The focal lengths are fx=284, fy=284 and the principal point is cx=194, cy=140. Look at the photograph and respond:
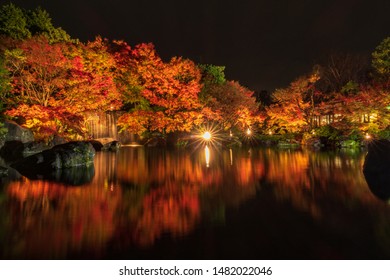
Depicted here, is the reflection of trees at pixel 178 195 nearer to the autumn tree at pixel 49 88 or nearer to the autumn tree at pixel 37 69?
the autumn tree at pixel 49 88

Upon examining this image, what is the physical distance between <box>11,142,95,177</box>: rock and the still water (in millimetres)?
2255

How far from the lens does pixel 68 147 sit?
14.1 metres

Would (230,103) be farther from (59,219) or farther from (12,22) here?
(59,219)

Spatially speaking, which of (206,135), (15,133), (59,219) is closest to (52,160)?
(59,219)

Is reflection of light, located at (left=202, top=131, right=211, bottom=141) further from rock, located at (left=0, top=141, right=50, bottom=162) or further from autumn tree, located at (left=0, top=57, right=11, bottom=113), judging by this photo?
autumn tree, located at (left=0, top=57, right=11, bottom=113)

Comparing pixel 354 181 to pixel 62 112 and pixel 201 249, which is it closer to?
pixel 201 249

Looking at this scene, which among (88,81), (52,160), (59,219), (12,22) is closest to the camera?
(59,219)

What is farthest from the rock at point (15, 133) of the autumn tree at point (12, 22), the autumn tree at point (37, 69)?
the autumn tree at point (12, 22)

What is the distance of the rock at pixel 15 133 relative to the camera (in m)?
19.3

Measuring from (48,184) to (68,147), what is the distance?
4.63 metres

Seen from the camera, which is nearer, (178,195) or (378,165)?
(178,195)

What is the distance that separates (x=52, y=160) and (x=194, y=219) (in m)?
9.48

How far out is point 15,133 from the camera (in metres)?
19.4

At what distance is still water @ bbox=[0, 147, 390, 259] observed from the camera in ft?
15.0
